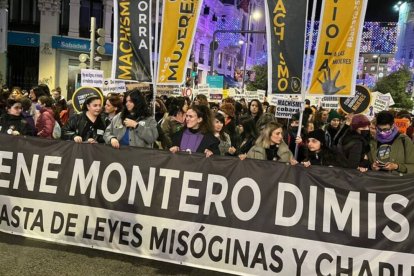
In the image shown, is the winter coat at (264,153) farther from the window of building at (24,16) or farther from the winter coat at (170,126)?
the window of building at (24,16)

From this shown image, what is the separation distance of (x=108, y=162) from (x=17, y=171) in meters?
1.18

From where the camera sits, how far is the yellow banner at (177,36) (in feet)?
26.0

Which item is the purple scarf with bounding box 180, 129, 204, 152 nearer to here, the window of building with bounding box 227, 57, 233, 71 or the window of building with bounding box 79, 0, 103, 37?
the window of building with bounding box 79, 0, 103, 37

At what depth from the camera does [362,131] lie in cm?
675

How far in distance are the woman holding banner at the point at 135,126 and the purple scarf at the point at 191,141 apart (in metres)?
0.48

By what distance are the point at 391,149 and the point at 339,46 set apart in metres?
1.68

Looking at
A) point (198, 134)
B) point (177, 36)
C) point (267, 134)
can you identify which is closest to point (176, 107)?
point (177, 36)

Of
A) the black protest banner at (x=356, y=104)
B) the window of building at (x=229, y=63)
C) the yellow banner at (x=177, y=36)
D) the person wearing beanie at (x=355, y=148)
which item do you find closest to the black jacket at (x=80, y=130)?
the yellow banner at (x=177, y=36)

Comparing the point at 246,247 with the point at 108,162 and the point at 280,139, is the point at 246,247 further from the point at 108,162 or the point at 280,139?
the point at 108,162

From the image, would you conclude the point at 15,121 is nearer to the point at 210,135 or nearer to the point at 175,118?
the point at 175,118

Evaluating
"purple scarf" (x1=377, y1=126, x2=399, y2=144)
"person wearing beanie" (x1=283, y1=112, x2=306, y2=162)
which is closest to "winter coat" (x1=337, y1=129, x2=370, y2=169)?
"purple scarf" (x1=377, y1=126, x2=399, y2=144)

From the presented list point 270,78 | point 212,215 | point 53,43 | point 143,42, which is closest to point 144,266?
point 212,215

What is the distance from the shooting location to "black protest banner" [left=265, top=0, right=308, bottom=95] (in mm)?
6758

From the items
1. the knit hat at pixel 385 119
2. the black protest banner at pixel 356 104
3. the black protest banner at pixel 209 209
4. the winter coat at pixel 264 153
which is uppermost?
the black protest banner at pixel 356 104
